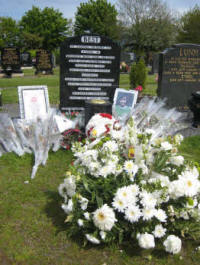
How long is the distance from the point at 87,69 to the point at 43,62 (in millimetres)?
16305

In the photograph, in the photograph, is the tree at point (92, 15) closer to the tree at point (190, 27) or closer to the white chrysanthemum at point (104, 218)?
the tree at point (190, 27)

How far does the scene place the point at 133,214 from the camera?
237 cm

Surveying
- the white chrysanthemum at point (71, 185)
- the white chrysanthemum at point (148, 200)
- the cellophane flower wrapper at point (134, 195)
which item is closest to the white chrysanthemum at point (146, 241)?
the cellophane flower wrapper at point (134, 195)

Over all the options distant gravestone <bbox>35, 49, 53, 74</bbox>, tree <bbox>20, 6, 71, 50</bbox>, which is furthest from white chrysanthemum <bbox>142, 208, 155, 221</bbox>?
tree <bbox>20, 6, 71, 50</bbox>

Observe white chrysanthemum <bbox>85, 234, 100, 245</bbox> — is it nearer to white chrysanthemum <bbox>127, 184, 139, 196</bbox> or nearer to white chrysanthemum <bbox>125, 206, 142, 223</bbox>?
white chrysanthemum <bbox>125, 206, 142, 223</bbox>

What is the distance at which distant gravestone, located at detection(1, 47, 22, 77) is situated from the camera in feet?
69.2

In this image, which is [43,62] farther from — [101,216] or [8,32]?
[8,32]

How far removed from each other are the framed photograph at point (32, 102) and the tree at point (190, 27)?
34163 mm

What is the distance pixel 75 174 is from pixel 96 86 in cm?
427

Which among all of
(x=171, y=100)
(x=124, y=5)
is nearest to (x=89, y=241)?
(x=171, y=100)

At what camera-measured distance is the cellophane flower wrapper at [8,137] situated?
485 cm

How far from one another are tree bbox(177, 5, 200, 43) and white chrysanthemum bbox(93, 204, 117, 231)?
37.4m

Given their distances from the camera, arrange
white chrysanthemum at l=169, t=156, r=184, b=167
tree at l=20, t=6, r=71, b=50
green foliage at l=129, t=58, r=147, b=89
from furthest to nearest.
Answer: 1. tree at l=20, t=6, r=71, b=50
2. green foliage at l=129, t=58, r=147, b=89
3. white chrysanthemum at l=169, t=156, r=184, b=167

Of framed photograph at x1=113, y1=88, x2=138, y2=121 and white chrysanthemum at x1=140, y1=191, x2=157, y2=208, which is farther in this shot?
framed photograph at x1=113, y1=88, x2=138, y2=121
